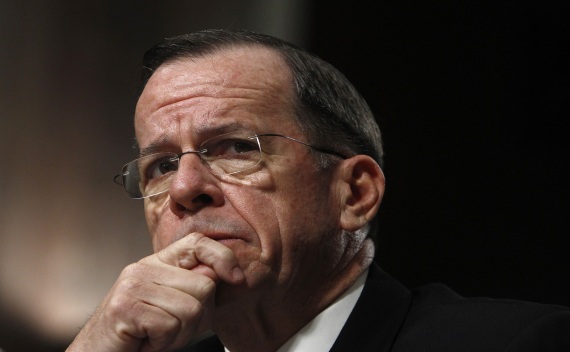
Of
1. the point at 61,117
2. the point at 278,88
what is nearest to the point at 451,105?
the point at 278,88

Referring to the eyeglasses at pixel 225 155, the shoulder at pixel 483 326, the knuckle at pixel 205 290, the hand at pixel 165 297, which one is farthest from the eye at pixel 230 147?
the shoulder at pixel 483 326

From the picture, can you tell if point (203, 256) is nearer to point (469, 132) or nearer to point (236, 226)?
point (236, 226)

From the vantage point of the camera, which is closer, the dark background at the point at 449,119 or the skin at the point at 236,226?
the skin at the point at 236,226

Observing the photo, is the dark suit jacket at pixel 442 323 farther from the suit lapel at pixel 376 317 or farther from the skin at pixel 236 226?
the skin at pixel 236 226

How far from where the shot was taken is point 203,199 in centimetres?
208

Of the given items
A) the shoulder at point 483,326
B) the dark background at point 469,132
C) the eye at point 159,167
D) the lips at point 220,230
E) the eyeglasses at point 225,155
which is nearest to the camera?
the shoulder at point 483,326

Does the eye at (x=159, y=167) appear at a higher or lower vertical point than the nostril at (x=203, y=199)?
lower

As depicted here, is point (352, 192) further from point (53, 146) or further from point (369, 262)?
point (53, 146)

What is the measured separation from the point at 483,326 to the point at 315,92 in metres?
0.81

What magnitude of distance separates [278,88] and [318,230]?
42cm

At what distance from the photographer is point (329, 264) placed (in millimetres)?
2230

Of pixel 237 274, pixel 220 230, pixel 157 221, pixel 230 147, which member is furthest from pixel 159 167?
pixel 237 274

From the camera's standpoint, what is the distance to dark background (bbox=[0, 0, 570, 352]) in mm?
2805

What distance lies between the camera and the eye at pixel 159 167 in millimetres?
2268
